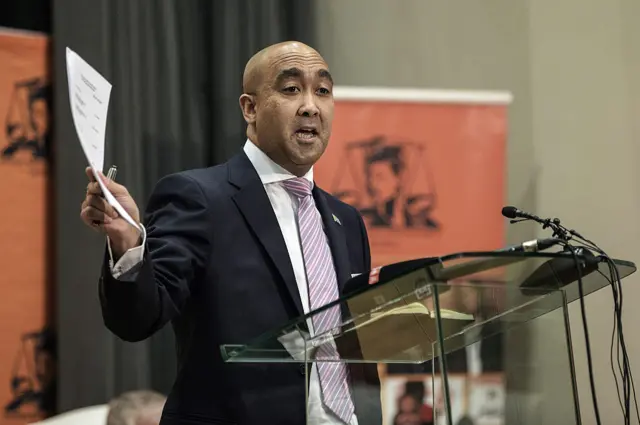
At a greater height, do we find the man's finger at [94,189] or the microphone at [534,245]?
the man's finger at [94,189]

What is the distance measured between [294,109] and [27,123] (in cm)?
205

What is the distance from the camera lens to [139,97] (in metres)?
3.88

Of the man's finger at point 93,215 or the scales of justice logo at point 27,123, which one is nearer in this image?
the man's finger at point 93,215

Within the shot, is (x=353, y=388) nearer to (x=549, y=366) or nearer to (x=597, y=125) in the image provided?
(x=549, y=366)

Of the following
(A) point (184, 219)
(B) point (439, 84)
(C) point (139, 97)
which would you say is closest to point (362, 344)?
Answer: (A) point (184, 219)

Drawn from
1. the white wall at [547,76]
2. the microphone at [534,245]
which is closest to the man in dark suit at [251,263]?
the microphone at [534,245]

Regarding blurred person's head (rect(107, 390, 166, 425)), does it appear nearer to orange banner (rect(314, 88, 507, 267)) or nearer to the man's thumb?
orange banner (rect(314, 88, 507, 267))

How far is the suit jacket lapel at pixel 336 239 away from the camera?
6.28ft

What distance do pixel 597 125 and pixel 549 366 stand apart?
A: 3.06 metres

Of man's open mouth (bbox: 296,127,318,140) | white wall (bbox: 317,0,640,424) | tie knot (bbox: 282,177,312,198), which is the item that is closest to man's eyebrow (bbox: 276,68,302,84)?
man's open mouth (bbox: 296,127,318,140)

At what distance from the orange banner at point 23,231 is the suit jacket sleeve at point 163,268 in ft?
6.49

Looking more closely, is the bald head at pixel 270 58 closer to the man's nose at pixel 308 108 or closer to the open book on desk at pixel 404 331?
the man's nose at pixel 308 108

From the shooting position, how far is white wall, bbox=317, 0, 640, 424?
4316 millimetres

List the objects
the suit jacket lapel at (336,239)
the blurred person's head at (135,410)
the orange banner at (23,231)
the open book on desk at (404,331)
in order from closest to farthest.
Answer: the open book on desk at (404,331) < the suit jacket lapel at (336,239) < the blurred person's head at (135,410) < the orange banner at (23,231)
